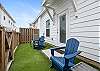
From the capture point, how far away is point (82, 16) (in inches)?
189

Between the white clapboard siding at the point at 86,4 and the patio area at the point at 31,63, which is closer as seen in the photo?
the white clapboard siding at the point at 86,4

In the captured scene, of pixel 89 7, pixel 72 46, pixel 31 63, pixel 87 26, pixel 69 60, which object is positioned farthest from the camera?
pixel 31 63

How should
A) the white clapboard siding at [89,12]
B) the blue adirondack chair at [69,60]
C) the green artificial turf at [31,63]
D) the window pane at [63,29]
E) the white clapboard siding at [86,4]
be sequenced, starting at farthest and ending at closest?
the window pane at [63,29]
the green artificial turf at [31,63]
the white clapboard siding at [86,4]
the white clapboard siding at [89,12]
the blue adirondack chair at [69,60]

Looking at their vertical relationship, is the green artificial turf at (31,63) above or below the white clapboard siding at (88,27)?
below

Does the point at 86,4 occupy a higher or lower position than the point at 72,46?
higher

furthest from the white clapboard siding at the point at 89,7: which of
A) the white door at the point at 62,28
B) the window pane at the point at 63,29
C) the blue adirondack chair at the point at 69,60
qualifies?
the window pane at the point at 63,29

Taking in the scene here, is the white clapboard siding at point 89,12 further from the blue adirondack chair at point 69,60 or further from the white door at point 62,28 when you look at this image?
the white door at point 62,28

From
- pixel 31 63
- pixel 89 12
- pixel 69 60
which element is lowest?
pixel 31 63

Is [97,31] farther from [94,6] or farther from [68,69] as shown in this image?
[68,69]

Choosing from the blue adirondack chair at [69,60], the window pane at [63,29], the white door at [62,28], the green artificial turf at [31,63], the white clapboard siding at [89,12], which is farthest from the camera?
the window pane at [63,29]

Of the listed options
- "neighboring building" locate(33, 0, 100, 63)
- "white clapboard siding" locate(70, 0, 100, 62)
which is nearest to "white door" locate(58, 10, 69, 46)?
"neighboring building" locate(33, 0, 100, 63)

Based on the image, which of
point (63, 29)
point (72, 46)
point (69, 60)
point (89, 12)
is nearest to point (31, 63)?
point (72, 46)

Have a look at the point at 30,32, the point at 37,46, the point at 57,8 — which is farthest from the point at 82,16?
the point at 30,32

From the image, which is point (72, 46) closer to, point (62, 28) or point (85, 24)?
point (85, 24)
